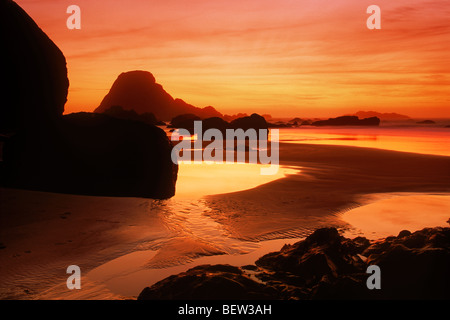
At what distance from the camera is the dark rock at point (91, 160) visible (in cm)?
1064

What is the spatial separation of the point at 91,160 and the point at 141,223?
3504mm

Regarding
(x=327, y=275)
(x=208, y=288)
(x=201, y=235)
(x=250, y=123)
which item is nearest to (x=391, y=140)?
(x=250, y=123)

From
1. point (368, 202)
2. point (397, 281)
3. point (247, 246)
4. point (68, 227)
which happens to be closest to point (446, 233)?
point (397, 281)

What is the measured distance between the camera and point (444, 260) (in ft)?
16.4

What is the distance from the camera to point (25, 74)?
10820 mm

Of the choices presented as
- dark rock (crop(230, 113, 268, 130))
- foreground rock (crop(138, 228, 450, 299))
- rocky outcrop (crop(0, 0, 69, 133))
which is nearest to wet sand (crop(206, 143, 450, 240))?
foreground rock (crop(138, 228, 450, 299))

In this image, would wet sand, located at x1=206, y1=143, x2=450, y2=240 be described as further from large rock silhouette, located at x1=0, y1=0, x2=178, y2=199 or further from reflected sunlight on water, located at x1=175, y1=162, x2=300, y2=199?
large rock silhouette, located at x1=0, y1=0, x2=178, y2=199

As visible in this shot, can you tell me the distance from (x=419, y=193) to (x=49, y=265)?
10685 millimetres

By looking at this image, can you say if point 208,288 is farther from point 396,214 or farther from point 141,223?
point 396,214

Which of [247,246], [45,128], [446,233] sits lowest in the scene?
[247,246]

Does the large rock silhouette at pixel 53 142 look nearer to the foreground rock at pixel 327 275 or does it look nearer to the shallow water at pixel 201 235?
the shallow water at pixel 201 235

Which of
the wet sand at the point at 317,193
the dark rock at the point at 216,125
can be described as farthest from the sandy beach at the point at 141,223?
the dark rock at the point at 216,125

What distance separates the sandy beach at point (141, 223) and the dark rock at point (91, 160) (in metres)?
0.57

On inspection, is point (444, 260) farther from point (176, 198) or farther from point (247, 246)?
point (176, 198)
